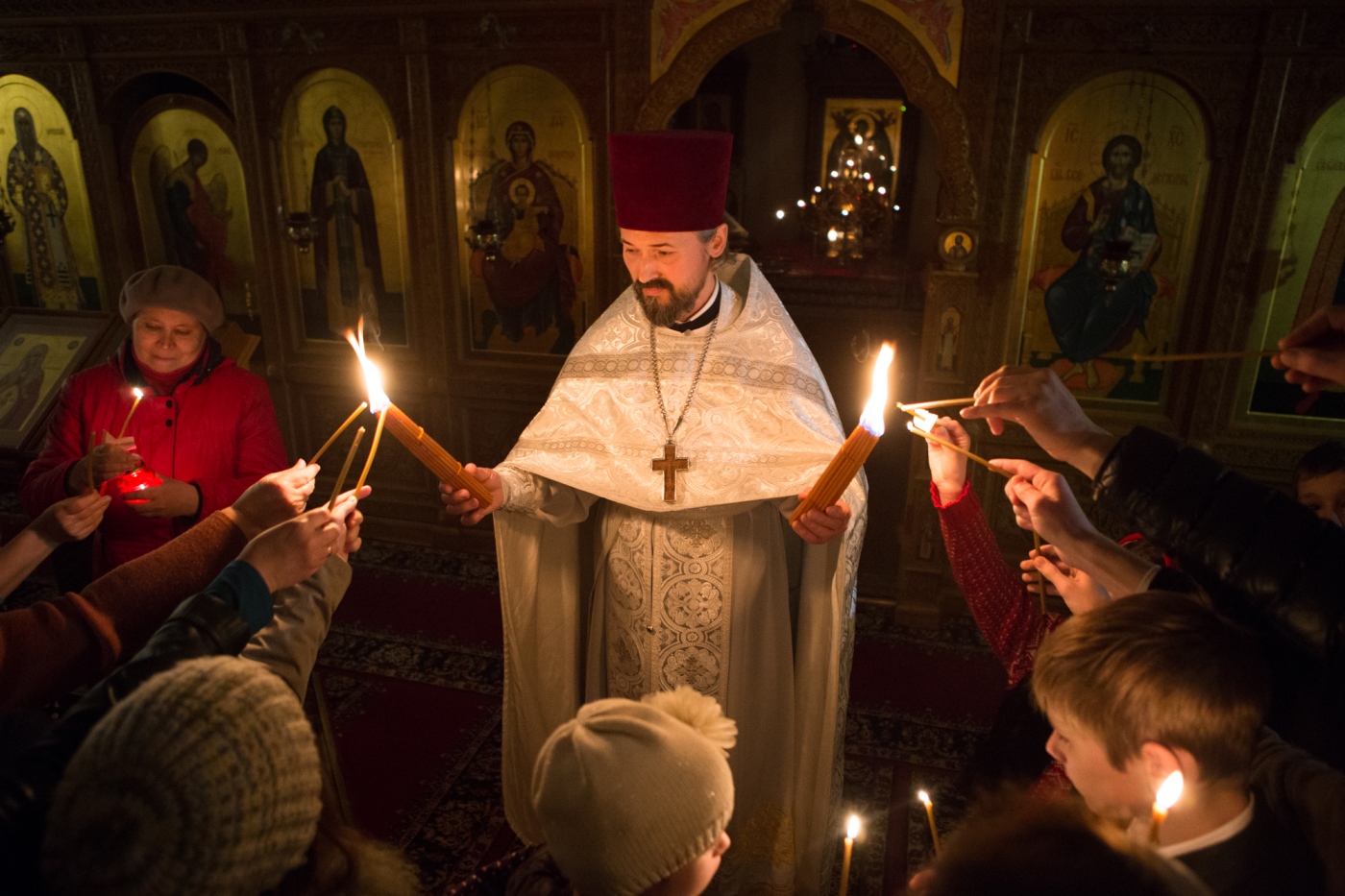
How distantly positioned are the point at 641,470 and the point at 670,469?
0.35 feet

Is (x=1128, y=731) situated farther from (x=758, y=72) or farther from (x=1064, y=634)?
(x=758, y=72)

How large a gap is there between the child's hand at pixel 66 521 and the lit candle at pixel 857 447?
1.88 meters

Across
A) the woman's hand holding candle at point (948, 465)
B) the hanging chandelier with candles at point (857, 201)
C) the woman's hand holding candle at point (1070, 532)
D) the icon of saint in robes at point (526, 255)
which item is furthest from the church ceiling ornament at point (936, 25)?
the hanging chandelier with candles at point (857, 201)

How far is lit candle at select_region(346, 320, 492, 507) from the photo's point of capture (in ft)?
6.32

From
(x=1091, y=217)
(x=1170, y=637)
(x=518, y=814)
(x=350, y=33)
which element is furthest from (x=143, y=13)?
(x=1170, y=637)

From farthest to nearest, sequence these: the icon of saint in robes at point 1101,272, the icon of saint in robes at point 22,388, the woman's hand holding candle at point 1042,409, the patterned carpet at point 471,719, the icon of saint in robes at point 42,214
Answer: the icon of saint in robes at point 42,214
the icon of saint in robes at point 22,388
the icon of saint in robes at point 1101,272
the patterned carpet at point 471,719
the woman's hand holding candle at point 1042,409

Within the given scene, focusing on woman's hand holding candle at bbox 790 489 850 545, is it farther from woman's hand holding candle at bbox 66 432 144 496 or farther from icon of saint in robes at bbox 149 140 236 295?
icon of saint in robes at bbox 149 140 236 295

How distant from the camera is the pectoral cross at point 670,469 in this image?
2600 millimetres

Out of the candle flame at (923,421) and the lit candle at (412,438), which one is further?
the candle flame at (923,421)

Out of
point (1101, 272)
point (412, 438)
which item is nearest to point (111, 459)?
point (412, 438)

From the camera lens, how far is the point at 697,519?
2.71 metres

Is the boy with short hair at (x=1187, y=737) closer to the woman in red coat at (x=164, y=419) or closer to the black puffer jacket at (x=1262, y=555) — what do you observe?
the black puffer jacket at (x=1262, y=555)

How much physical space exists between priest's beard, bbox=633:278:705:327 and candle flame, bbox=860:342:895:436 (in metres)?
0.91

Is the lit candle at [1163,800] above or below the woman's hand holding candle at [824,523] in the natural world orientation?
above
